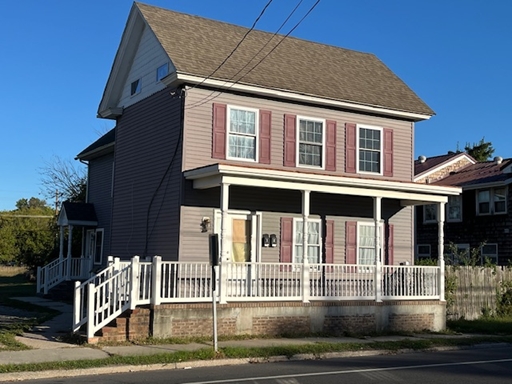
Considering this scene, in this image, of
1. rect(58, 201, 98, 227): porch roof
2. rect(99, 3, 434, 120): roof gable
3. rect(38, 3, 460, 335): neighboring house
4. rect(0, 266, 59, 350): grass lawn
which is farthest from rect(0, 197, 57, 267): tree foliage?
rect(99, 3, 434, 120): roof gable

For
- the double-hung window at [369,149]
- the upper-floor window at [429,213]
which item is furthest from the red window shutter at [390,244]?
the upper-floor window at [429,213]

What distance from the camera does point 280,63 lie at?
815 inches

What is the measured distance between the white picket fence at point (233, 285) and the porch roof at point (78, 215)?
773cm

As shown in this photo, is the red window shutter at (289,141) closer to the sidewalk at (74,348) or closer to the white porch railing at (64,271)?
the sidewalk at (74,348)

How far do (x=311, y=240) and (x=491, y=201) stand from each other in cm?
1366

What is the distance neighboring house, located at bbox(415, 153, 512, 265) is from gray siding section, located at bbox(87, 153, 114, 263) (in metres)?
14.2

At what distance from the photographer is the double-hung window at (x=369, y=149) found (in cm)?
2083

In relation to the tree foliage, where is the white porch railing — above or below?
below

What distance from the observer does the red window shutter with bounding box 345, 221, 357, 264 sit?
2040cm

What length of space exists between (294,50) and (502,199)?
13.4m

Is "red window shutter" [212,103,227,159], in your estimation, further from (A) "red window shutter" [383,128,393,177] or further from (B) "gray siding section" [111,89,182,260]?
(A) "red window shutter" [383,128,393,177]

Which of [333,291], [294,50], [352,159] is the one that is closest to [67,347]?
[333,291]

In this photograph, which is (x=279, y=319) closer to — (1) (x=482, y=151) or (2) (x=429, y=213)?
(2) (x=429, y=213)

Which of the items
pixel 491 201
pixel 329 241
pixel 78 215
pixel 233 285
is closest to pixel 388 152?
pixel 329 241
